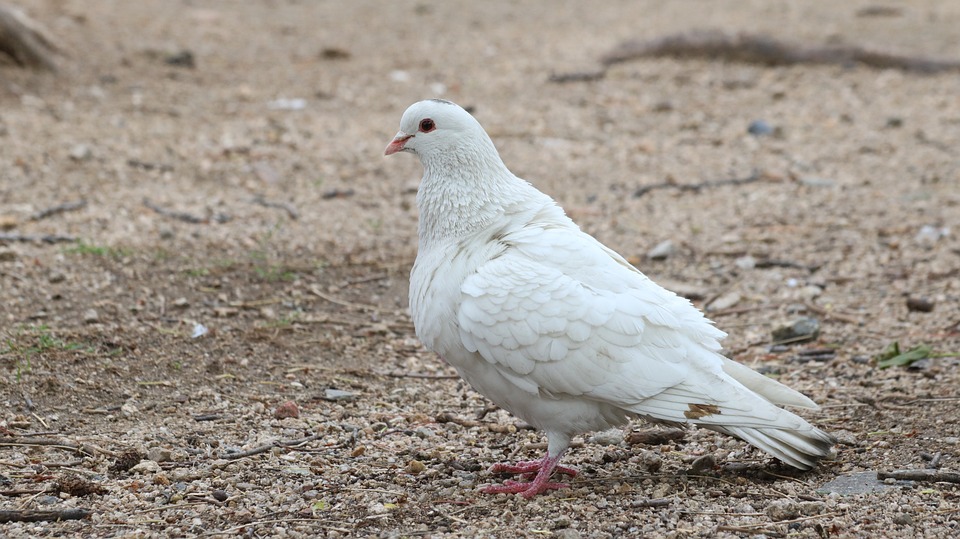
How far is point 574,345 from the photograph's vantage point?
3.77m

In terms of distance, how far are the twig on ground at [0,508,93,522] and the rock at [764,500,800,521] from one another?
7.74ft

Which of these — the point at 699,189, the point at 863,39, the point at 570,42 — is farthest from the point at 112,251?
the point at 863,39

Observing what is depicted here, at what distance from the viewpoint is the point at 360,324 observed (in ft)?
19.0

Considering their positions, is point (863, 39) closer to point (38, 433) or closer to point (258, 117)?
point (258, 117)

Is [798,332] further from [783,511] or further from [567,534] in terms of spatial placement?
[567,534]

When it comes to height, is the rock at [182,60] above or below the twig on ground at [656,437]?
above

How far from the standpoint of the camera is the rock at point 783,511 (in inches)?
141

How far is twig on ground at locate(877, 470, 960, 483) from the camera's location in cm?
373

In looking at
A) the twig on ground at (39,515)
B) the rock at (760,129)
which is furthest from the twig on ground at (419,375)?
the rock at (760,129)

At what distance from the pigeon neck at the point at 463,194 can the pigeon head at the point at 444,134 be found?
0.4 inches

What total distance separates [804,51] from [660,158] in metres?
3.71

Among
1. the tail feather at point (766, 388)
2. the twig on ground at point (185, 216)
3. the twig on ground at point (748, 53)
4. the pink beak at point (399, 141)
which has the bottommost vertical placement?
the tail feather at point (766, 388)

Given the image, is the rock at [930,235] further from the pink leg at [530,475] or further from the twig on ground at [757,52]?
the twig on ground at [757,52]

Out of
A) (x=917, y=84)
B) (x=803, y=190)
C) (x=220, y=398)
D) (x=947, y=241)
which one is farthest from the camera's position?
(x=917, y=84)
